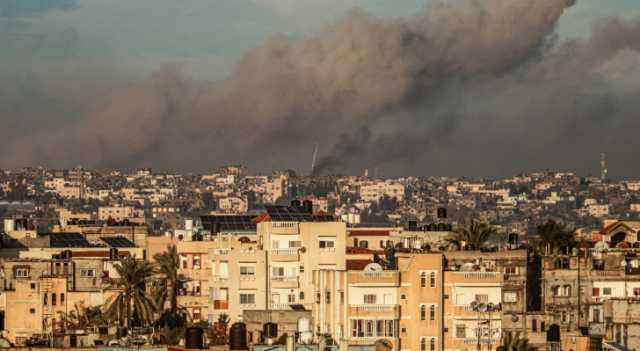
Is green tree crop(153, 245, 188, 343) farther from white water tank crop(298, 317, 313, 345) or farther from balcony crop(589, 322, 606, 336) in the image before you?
white water tank crop(298, 317, 313, 345)

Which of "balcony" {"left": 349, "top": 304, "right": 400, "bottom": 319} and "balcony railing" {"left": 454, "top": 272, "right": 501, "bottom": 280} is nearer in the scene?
"balcony" {"left": 349, "top": 304, "right": 400, "bottom": 319}

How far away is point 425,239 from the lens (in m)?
102

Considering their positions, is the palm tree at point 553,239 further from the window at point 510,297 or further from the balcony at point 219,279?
the window at point 510,297

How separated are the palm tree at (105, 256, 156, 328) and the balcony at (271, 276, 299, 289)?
470 centimetres

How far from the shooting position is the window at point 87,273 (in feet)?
294

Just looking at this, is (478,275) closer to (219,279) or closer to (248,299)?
(248,299)

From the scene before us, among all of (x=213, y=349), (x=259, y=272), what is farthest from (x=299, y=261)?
(x=213, y=349)

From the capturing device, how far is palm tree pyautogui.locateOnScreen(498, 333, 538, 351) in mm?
54638

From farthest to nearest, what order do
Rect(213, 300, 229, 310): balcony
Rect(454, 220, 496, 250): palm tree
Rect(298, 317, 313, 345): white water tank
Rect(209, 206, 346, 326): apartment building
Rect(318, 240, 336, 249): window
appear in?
Rect(454, 220, 496, 250): palm tree
Rect(213, 300, 229, 310): balcony
Rect(318, 240, 336, 249): window
Rect(209, 206, 346, 326): apartment building
Rect(298, 317, 313, 345): white water tank

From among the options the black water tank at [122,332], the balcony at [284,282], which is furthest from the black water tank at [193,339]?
the balcony at [284,282]

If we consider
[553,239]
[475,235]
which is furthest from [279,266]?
[553,239]

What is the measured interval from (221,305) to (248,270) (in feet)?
5.08

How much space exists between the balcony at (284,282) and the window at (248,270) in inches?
29.4

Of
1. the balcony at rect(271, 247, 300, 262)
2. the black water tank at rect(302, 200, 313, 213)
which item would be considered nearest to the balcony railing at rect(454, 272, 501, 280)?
the balcony at rect(271, 247, 300, 262)
